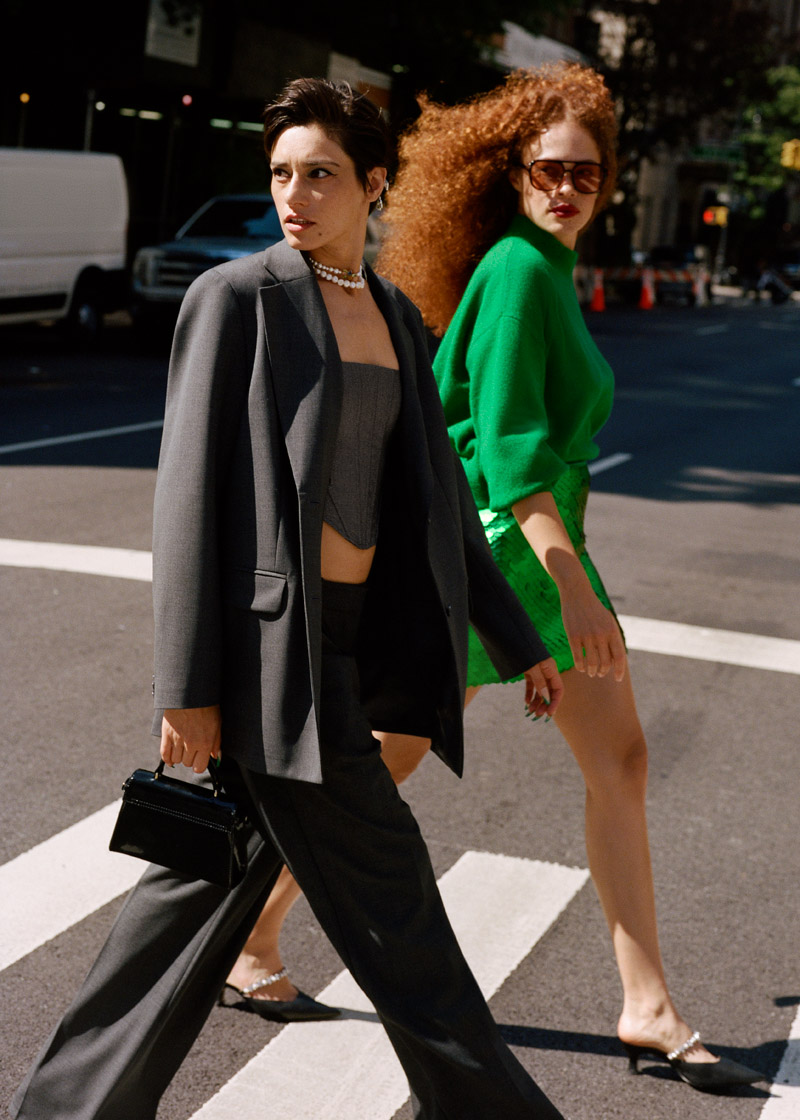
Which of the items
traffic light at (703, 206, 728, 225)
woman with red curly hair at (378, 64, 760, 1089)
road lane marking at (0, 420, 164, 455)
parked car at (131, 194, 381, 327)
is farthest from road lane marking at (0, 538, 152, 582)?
traffic light at (703, 206, 728, 225)

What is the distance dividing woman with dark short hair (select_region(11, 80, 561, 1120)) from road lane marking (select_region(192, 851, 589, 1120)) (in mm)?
439

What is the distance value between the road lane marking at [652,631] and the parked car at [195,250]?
11.6 meters

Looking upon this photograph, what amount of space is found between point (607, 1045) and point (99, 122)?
25.7 m

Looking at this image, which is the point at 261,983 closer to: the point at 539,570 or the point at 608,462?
the point at 539,570

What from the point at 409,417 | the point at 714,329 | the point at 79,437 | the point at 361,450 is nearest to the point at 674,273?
the point at 714,329

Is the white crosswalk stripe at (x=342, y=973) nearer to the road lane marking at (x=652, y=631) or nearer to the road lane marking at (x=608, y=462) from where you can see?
the road lane marking at (x=652, y=631)

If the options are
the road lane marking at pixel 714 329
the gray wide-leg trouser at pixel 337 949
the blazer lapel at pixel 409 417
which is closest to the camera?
the gray wide-leg trouser at pixel 337 949

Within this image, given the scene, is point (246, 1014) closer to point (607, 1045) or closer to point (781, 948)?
point (607, 1045)

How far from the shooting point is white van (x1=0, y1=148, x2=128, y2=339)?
17.8 m

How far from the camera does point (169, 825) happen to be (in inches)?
94.2

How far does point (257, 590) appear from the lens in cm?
230

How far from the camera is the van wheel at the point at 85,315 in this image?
63.7ft

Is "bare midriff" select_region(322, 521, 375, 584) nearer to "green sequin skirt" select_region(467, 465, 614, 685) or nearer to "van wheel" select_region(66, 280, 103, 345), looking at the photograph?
"green sequin skirt" select_region(467, 465, 614, 685)

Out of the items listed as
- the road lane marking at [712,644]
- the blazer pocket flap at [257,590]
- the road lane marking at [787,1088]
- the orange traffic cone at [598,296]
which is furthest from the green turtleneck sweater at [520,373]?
the orange traffic cone at [598,296]
